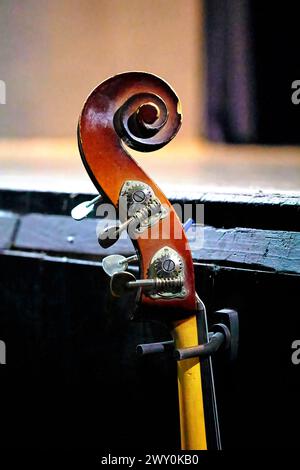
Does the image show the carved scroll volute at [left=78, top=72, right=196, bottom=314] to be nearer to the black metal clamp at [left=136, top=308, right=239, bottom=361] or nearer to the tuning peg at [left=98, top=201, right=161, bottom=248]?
the tuning peg at [left=98, top=201, right=161, bottom=248]

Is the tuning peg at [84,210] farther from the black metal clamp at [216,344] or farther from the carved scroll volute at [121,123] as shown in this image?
the black metal clamp at [216,344]

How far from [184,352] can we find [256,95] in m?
A: 3.09

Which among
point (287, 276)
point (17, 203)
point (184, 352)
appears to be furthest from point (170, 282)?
point (17, 203)

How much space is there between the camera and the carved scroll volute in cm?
Answer: 113

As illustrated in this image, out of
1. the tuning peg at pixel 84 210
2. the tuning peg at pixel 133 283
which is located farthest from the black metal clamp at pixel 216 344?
the tuning peg at pixel 84 210

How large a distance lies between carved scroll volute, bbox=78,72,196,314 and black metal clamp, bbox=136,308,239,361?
0.77 feet

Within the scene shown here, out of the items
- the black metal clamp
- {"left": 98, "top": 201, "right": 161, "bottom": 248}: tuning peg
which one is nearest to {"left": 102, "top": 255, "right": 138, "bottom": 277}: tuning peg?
{"left": 98, "top": 201, "right": 161, "bottom": 248}: tuning peg

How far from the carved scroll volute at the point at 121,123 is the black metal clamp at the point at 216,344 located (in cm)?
24

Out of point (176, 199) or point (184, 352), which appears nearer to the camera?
point (184, 352)

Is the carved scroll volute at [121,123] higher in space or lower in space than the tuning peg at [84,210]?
higher

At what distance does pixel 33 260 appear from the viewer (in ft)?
6.09

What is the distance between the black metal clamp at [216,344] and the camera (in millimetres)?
1179
